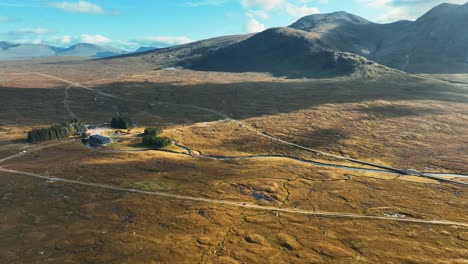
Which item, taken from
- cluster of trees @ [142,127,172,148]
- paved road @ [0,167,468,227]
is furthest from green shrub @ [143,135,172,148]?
paved road @ [0,167,468,227]

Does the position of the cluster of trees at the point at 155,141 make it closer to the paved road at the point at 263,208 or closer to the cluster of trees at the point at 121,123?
the cluster of trees at the point at 121,123

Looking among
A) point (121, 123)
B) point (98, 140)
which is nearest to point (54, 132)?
point (98, 140)

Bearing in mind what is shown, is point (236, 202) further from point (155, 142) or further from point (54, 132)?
point (54, 132)

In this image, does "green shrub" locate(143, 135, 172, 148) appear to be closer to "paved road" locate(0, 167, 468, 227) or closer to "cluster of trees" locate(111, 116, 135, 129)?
"cluster of trees" locate(111, 116, 135, 129)

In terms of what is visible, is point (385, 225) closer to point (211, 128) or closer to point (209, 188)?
point (209, 188)

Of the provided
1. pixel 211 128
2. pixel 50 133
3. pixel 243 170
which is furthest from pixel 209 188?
pixel 50 133

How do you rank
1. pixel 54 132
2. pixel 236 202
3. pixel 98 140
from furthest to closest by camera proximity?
pixel 54 132, pixel 98 140, pixel 236 202
